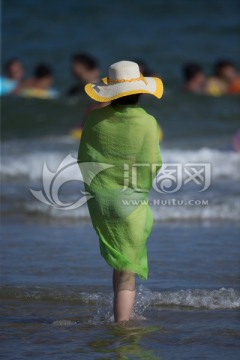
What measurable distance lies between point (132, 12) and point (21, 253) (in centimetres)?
1760

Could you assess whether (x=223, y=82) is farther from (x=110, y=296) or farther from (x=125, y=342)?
(x=125, y=342)

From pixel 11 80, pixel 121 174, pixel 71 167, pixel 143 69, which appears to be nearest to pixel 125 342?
pixel 121 174

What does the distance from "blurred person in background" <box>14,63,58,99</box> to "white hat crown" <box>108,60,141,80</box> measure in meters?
10.8

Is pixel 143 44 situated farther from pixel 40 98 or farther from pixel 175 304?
pixel 175 304

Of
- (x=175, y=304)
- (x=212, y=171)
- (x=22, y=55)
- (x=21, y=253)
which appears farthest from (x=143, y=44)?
(x=175, y=304)

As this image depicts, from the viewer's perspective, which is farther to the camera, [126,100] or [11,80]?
[11,80]

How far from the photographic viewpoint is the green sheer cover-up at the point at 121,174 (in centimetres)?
448

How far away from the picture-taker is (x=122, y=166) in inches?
178

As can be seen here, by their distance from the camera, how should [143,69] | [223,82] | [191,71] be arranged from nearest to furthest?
1. [143,69]
2. [191,71]
3. [223,82]

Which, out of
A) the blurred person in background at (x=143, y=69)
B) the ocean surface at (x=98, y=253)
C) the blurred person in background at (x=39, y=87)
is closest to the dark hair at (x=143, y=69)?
the blurred person in background at (x=143, y=69)

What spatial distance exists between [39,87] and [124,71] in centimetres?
1110

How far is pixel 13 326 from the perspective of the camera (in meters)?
4.76

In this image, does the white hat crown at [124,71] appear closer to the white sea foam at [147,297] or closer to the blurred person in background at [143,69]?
the white sea foam at [147,297]

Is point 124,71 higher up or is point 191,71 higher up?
point 191,71
